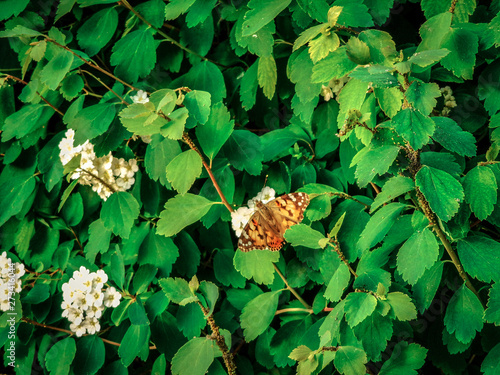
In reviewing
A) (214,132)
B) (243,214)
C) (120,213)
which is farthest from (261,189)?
(120,213)

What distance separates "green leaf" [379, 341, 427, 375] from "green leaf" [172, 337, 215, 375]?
0.47 meters

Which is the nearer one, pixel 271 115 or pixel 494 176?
pixel 494 176

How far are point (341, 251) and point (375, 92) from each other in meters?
0.45

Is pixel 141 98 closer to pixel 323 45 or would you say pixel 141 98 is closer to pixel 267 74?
pixel 267 74

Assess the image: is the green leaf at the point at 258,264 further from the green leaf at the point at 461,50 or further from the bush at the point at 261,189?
the green leaf at the point at 461,50

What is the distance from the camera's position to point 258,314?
1.39 meters

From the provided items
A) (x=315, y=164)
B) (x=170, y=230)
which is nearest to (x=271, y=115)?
(x=315, y=164)

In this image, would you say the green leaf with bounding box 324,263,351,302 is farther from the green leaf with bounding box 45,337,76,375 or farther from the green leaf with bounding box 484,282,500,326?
the green leaf with bounding box 45,337,76,375

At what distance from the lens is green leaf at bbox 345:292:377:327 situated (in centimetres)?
100

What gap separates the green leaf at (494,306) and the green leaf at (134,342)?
1.01m

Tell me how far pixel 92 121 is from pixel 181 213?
0.46 meters

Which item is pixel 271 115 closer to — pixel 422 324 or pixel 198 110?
pixel 198 110

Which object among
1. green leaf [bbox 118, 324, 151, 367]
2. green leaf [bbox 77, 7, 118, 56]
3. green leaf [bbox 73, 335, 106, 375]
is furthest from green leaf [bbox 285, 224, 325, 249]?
green leaf [bbox 77, 7, 118, 56]

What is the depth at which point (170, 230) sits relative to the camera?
4.26 feet
